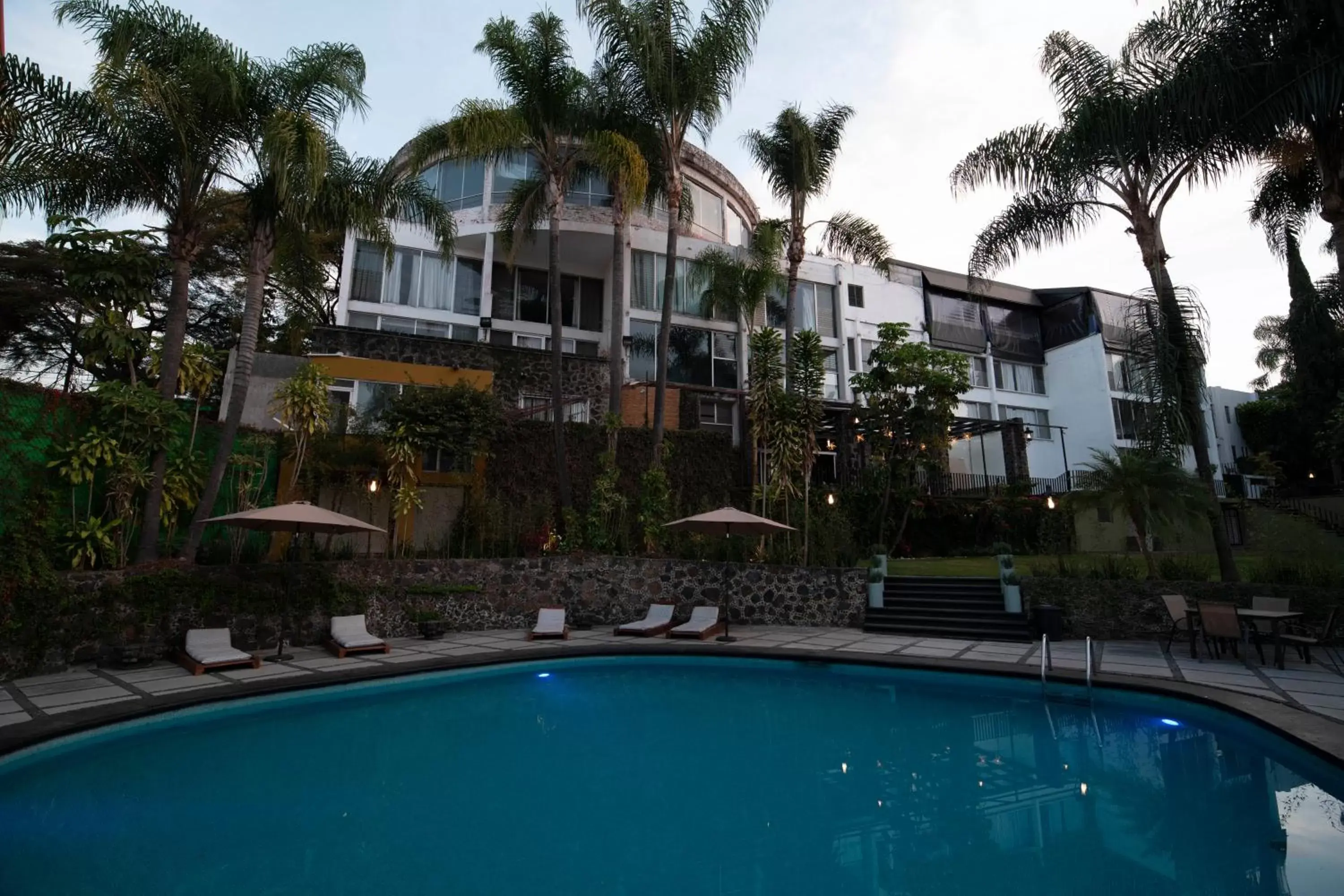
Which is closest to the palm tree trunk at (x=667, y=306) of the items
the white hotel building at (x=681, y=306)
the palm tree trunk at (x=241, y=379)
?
the white hotel building at (x=681, y=306)

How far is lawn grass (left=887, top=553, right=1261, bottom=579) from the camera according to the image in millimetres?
13423

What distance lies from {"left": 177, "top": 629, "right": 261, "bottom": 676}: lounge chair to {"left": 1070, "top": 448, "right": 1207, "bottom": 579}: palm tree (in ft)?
44.1

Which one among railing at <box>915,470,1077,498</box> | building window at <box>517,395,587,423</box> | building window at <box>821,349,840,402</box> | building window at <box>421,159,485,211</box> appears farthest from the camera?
building window at <box>821,349,840,402</box>

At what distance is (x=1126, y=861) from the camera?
13.0ft

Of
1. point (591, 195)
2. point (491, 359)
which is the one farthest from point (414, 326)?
point (591, 195)

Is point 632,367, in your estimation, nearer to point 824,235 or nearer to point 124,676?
point 824,235

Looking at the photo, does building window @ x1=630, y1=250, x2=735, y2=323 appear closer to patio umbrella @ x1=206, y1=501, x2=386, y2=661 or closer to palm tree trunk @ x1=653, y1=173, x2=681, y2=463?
palm tree trunk @ x1=653, y1=173, x2=681, y2=463

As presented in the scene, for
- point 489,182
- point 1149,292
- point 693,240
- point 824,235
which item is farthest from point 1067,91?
point 489,182

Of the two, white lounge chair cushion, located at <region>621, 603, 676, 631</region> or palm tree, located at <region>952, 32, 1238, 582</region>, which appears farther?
white lounge chair cushion, located at <region>621, 603, 676, 631</region>

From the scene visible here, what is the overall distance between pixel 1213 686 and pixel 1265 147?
868 centimetres

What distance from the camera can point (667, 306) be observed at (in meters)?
15.5

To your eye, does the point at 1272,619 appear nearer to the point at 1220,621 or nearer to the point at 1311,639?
the point at 1311,639

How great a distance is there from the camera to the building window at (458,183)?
21266 millimetres

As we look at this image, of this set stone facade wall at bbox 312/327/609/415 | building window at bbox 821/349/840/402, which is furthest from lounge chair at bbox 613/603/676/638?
building window at bbox 821/349/840/402
